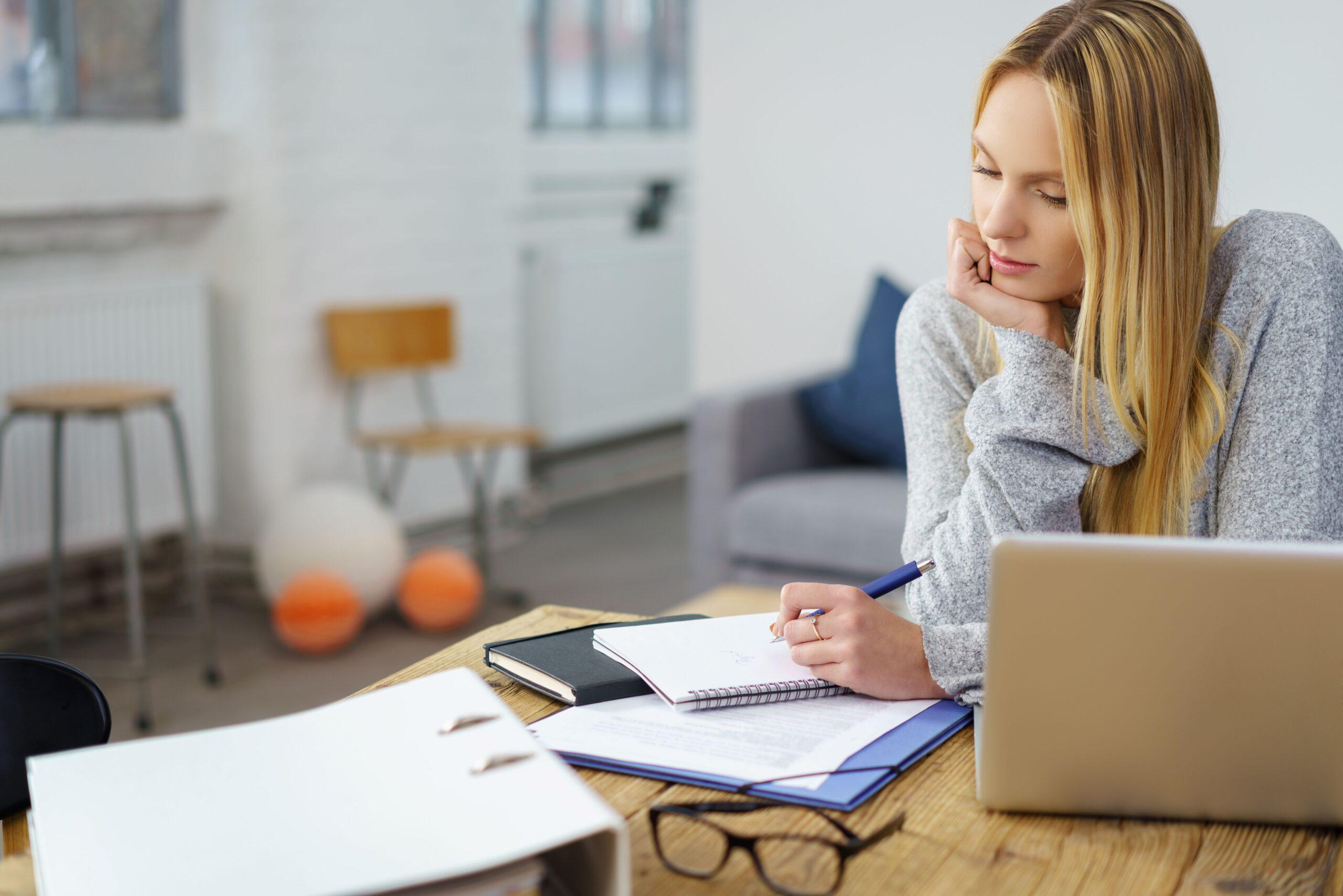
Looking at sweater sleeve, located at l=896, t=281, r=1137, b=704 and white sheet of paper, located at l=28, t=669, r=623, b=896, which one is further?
sweater sleeve, located at l=896, t=281, r=1137, b=704

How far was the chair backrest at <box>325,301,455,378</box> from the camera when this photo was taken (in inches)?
140

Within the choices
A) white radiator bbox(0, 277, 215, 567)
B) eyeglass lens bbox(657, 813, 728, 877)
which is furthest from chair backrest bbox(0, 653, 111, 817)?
white radiator bbox(0, 277, 215, 567)

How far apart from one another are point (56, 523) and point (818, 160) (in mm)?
1912

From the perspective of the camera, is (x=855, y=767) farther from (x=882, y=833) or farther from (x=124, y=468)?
(x=124, y=468)

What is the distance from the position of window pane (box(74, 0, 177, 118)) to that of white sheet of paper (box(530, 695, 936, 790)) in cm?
297

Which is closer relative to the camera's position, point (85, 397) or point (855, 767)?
point (855, 767)

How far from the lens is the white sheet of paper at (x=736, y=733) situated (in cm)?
80

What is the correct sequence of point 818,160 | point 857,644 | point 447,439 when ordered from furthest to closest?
point 447,439
point 818,160
point 857,644

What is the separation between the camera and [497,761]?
0.67 metres

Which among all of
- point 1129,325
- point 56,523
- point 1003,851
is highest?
point 1129,325

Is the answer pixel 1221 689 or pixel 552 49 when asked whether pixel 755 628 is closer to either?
pixel 1221 689

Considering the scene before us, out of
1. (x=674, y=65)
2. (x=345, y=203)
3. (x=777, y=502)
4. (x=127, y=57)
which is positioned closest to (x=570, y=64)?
(x=674, y=65)

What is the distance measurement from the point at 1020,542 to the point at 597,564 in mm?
3219

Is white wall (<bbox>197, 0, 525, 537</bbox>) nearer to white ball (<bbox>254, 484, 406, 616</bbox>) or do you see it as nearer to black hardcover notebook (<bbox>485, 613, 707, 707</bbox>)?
white ball (<bbox>254, 484, 406, 616</bbox>)
